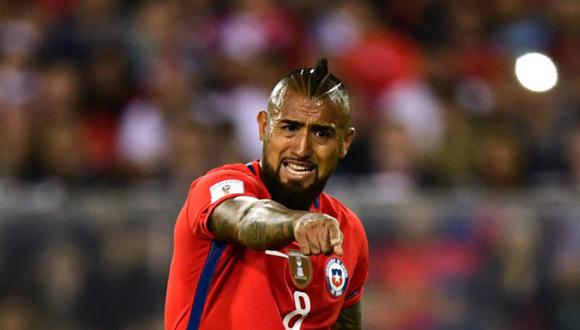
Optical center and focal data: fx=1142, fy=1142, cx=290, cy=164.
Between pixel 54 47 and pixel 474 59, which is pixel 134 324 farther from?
pixel 474 59

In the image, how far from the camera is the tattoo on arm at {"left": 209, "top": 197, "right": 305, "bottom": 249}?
131 inches

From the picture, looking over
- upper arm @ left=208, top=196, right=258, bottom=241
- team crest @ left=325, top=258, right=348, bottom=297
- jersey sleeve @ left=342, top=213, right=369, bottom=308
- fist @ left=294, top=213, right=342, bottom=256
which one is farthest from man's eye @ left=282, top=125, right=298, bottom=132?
fist @ left=294, top=213, right=342, bottom=256

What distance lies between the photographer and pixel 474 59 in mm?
9445

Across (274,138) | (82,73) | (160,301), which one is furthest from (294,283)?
(82,73)

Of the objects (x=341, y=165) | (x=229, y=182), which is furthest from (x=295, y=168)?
(x=341, y=165)

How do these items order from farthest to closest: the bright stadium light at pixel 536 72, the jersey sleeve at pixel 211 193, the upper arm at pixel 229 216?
the bright stadium light at pixel 536 72 < the jersey sleeve at pixel 211 193 < the upper arm at pixel 229 216

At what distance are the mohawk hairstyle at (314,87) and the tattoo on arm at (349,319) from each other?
96 centimetres

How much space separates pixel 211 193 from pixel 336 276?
2.11ft

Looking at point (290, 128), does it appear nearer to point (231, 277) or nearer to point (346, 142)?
point (346, 142)

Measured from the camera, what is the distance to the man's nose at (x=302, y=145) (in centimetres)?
384

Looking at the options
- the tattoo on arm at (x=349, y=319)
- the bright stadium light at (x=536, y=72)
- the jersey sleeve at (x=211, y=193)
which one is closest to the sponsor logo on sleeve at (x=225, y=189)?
the jersey sleeve at (x=211, y=193)

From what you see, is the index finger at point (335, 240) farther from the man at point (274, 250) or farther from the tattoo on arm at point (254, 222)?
the man at point (274, 250)

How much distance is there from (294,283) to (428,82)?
532 cm

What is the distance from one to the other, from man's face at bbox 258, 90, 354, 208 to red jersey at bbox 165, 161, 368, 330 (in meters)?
0.11
